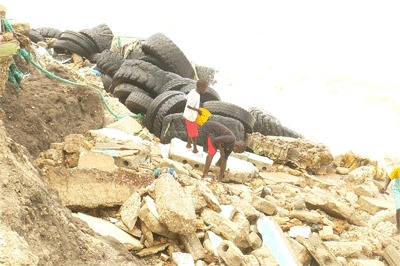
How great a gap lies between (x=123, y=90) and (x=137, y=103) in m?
0.65

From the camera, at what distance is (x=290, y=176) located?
7895 millimetres

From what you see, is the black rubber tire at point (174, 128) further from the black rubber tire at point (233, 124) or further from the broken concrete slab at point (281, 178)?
the broken concrete slab at point (281, 178)

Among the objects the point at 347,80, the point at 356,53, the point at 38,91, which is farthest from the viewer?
the point at 356,53

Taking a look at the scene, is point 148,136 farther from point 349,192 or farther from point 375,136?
point 375,136

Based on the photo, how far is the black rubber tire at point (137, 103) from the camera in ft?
30.7

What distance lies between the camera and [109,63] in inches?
446

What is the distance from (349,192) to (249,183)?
1.66 m

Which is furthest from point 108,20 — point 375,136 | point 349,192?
point 349,192

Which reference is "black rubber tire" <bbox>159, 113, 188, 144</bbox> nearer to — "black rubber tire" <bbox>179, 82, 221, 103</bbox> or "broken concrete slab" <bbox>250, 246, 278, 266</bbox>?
"black rubber tire" <bbox>179, 82, 221, 103</bbox>

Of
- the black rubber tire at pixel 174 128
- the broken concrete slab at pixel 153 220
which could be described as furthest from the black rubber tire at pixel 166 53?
the broken concrete slab at pixel 153 220

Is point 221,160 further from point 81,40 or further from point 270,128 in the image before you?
point 81,40

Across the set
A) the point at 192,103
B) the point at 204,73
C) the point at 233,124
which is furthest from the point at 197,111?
the point at 204,73

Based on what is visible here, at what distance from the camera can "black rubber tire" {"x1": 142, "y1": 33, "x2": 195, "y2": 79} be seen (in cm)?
1118

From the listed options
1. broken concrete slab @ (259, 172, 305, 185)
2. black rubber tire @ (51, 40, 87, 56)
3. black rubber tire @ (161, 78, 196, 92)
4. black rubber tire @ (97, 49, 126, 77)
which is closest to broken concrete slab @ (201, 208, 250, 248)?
broken concrete slab @ (259, 172, 305, 185)
